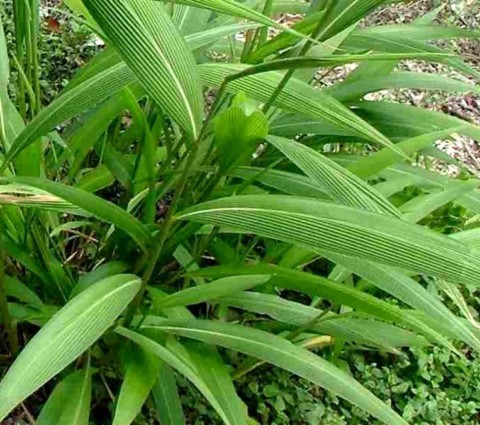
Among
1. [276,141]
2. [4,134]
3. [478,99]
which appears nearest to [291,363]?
[276,141]

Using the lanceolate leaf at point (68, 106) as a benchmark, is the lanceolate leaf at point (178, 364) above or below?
below

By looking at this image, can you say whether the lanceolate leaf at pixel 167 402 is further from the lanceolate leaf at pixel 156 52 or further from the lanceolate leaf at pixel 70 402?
the lanceolate leaf at pixel 156 52

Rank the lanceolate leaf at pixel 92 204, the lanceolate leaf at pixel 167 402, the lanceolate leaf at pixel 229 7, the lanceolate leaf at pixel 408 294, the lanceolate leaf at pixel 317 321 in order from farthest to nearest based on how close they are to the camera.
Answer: the lanceolate leaf at pixel 317 321
the lanceolate leaf at pixel 167 402
the lanceolate leaf at pixel 408 294
the lanceolate leaf at pixel 92 204
the lanceolate leaf at pixel 229 7

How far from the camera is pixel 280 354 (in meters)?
1.32

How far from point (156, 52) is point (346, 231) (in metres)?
0.30

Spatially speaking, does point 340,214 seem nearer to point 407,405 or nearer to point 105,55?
point 105,55

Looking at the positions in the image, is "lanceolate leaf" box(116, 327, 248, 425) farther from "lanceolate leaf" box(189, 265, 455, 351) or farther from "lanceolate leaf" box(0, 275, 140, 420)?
"lanceolate leaf" box(189, 265, 455, 351)

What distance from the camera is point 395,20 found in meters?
3.04

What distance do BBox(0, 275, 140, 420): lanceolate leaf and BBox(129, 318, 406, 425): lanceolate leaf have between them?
135mm

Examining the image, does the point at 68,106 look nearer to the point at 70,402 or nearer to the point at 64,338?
the point at 64,338

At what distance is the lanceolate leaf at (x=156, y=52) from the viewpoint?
0.89m

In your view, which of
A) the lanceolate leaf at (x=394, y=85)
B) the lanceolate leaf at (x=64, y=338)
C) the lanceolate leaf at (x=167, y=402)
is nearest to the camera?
the lanceolate leaf at (x=64, y=338)

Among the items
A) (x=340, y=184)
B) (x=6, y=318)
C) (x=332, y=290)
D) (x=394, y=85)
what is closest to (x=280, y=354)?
(x=332, y=290)

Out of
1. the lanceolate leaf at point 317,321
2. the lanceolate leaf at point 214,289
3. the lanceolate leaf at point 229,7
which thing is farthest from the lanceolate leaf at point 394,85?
the lanceolate leaf at point 229,7
